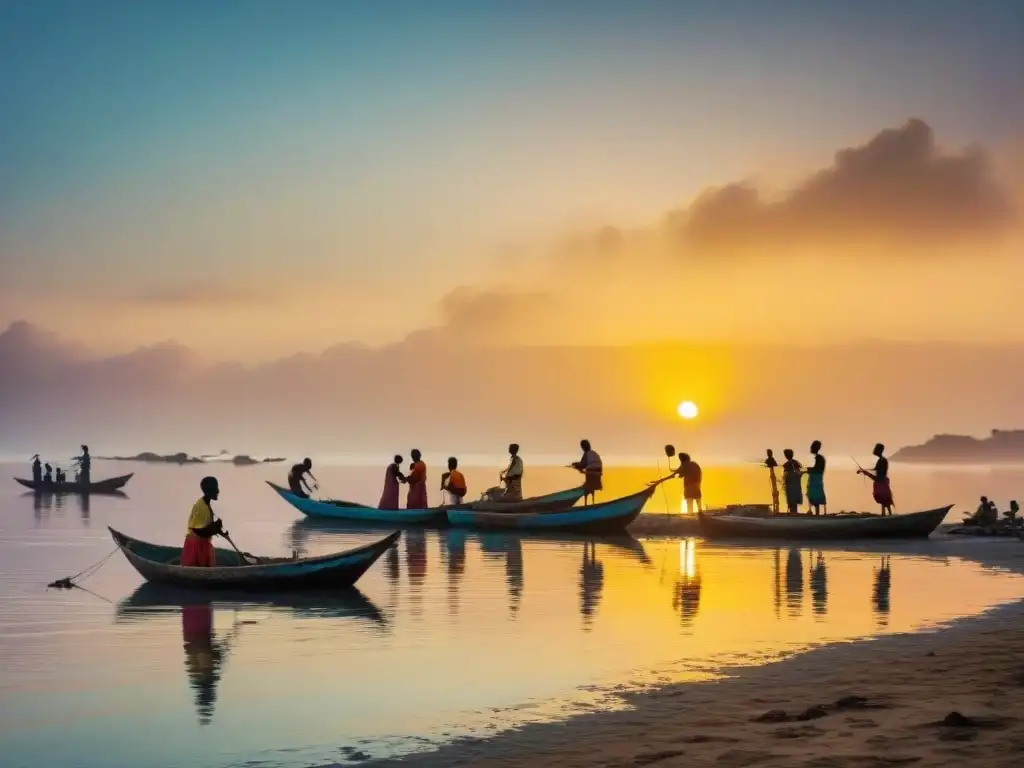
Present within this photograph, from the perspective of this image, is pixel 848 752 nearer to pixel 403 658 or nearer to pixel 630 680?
pixel 630 680

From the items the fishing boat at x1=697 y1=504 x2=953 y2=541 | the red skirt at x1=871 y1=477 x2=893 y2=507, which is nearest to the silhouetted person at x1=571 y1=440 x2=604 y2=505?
the fishing boat at x1=697 y1=504 x2=953 y2=541

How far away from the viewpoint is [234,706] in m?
13.5

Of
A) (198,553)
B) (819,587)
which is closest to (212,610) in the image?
(198,553)

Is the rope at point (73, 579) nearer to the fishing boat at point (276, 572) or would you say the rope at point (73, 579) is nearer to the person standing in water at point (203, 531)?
the fishing boat at point (276, 572)

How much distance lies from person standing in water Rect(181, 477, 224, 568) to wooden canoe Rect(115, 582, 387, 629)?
2.22 ft

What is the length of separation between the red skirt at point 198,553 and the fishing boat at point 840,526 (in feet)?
59.3

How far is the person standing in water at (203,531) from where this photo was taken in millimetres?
21469

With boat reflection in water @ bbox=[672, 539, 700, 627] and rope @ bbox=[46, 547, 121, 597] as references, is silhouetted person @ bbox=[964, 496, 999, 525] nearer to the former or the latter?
boat reflection in water @ bbox=[672, 539, 700, 627]

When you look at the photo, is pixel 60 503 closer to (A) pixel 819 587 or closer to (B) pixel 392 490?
(B) pixel 392 490

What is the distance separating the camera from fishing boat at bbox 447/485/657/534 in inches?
1480

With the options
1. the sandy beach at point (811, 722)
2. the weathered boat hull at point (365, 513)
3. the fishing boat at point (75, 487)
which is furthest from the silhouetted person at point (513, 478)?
the fishing boat at point (75, 487)

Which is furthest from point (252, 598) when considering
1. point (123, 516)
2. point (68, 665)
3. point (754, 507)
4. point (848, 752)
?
point (123, 516)

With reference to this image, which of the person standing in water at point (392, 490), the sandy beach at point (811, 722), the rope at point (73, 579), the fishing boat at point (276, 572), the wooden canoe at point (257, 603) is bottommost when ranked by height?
the sandy beach at point (811, 722)

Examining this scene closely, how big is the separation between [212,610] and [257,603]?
1022 millimetres
